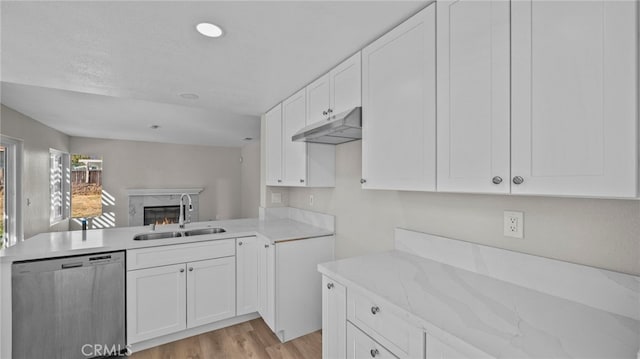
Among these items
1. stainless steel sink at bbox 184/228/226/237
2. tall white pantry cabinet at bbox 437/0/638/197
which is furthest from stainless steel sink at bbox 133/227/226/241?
tall white pantry cabinet at bbox 437/0/638/197

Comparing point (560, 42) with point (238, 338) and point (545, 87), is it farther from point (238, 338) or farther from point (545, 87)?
point (238, 338)

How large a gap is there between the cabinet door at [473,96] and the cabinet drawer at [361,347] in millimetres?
757

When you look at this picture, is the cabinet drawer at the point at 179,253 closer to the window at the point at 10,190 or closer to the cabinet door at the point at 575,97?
the cabinet door at the point at 575,97

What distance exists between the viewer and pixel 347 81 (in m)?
1.83

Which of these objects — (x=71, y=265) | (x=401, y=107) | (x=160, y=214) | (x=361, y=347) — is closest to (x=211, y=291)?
(x=71, y=265)

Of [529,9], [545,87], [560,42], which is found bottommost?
[545,87]

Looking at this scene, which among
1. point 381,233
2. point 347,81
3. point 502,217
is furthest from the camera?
point 381,233

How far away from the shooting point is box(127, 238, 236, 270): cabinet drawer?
7.02 ft

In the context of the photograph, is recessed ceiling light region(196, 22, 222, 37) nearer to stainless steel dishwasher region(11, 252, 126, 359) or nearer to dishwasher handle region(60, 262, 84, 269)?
stainless steel dishwasher region(11, 252, 126, 359)

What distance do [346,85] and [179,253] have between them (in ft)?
6.29

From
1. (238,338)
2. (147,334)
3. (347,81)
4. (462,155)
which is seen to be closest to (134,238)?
Result: (147,334)

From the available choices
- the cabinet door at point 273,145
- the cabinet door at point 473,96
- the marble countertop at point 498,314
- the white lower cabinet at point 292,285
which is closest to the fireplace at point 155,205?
the cabinet door at point 273,145

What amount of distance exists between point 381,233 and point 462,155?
3.30 feet

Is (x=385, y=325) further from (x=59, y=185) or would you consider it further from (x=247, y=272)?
(x=59, y=185)
